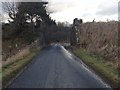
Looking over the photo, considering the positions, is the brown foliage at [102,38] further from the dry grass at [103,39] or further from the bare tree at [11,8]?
the bare tree at [11,8]

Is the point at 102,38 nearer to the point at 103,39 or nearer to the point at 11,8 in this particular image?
the point at 103,39

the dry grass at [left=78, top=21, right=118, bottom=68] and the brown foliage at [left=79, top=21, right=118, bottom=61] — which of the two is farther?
the brown foliage at [left=79, top=21, right=118, bottom=61]

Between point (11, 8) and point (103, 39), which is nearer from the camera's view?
point (103, 39)

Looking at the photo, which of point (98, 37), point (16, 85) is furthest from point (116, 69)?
point (98, 37)

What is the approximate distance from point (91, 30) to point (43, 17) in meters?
33.1

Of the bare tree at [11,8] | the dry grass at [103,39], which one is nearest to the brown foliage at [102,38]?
the dry grass at [103,39]

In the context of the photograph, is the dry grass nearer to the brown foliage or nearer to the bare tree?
the brown foliage

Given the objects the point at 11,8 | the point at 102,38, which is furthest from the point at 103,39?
the point at 11,8

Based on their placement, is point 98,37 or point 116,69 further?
point 98,37

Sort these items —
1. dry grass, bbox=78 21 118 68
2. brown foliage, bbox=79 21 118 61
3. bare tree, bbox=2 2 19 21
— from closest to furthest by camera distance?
dry grass, bbox=78 21 118 68
brown foliage, bbox=79 21 118 61
bare tree, bbox=2 2 19 21

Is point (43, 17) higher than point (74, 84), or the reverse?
point (43, 17)

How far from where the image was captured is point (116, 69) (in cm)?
1906

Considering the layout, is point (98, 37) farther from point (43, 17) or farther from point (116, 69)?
point (43, 17)

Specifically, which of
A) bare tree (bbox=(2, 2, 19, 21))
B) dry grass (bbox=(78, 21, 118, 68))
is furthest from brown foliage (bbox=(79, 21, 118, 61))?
bare tree (bbox=(2, 2, 19, 21))
